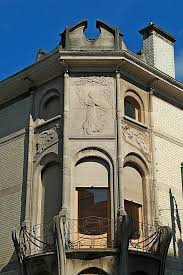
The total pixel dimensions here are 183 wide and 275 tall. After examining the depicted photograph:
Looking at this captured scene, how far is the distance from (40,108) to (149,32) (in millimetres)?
5755

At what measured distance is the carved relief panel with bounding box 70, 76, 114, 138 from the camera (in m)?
18.0

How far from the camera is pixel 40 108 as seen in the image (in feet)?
63.7

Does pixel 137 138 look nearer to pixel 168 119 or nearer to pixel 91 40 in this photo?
pixel 168 119

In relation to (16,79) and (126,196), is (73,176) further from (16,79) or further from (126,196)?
(16,79)

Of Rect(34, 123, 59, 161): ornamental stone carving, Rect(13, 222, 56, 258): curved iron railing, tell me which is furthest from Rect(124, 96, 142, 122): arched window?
Rect(13, 222, 56, 258): curved iron railing

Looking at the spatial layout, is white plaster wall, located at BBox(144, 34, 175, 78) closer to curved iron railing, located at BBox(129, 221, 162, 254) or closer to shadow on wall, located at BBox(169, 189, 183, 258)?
shadow on wall, located at BBox(169, 189, 183, 258)

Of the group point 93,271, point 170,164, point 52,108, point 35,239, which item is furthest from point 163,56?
point 93,271

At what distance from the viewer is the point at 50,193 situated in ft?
58.9

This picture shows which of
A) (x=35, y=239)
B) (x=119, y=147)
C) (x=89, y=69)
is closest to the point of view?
(x=35, y=239)

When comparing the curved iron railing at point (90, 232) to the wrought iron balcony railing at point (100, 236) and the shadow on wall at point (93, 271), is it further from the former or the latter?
the shadow on wall at point (93, 271)

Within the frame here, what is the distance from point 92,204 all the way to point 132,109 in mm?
3871

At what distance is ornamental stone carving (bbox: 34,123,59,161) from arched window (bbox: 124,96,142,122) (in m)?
2.50

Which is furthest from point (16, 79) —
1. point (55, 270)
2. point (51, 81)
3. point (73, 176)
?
point (55, 270)

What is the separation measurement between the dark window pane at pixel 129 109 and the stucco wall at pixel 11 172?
11.0 ft
